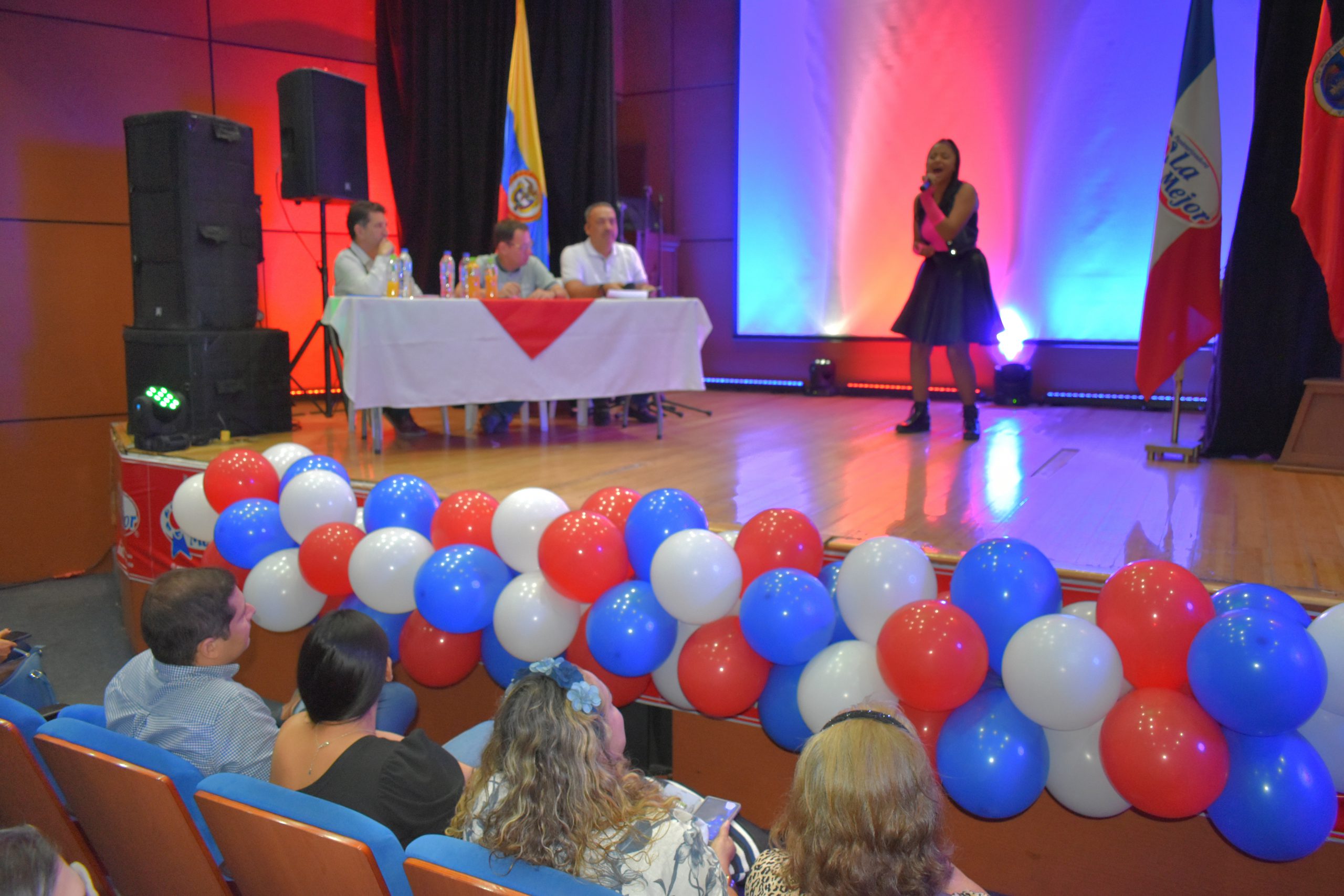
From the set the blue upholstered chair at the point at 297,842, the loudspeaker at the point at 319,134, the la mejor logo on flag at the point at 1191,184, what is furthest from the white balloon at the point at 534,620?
the loudspeaker at the point at 319,134

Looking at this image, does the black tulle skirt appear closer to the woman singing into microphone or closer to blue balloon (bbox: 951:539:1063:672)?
the woman singing into microphone

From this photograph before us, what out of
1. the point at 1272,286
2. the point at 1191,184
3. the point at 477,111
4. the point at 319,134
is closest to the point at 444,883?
the point at 1191,184

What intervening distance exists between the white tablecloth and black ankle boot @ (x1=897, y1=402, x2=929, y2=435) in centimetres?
111

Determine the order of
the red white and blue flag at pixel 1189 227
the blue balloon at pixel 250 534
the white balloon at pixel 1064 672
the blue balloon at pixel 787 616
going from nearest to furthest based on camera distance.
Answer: the white balloon at pixel 1064 672 < the blue balloon at pixel 787 616 < the blue balloon at pixel 250 534 < the red white and blue flag at pixel 1189 227

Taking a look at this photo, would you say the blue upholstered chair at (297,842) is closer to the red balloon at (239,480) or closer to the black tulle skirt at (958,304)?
the red balloon at (239,480)

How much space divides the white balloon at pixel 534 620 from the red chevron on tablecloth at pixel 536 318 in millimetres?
2026

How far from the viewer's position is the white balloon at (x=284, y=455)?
3338 mm

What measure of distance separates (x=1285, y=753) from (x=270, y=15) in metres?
6.33

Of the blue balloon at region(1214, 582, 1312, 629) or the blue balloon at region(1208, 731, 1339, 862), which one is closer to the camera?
the blue balloon at region(1208, 731, 1339, 862)

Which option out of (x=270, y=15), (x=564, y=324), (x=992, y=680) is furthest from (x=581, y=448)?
(x=270, y=15)

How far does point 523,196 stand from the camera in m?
5.90

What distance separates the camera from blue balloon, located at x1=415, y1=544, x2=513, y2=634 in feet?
8.08

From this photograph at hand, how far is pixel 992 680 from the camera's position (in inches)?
82.5

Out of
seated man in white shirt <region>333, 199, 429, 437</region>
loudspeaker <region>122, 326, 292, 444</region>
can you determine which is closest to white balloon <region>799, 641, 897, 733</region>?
seated man in white shirt <region>333, 199, 429, 437</region>
